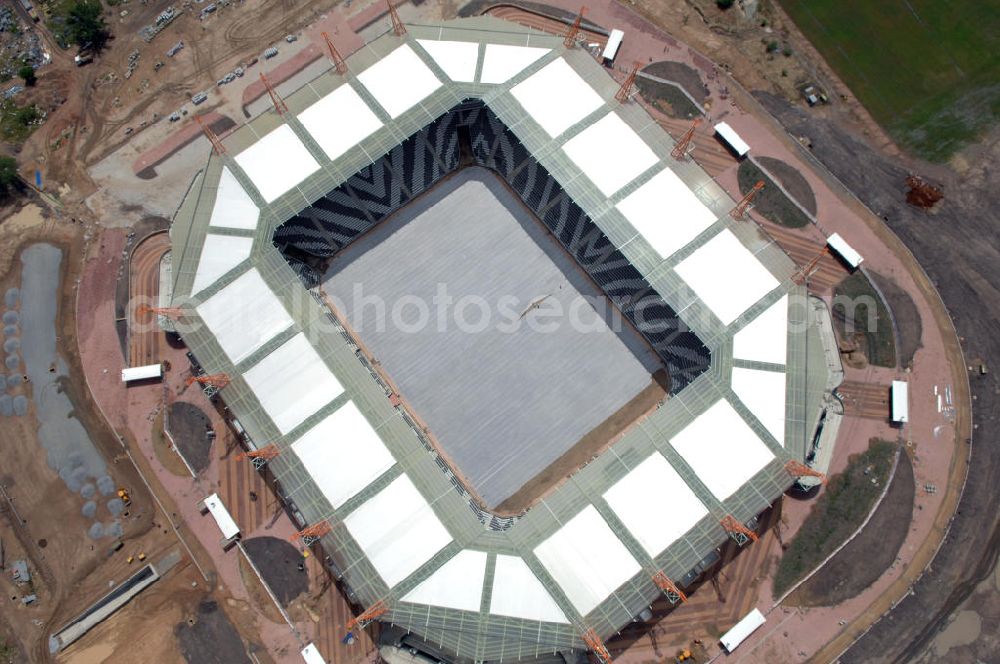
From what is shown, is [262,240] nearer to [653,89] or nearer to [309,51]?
[309,51]

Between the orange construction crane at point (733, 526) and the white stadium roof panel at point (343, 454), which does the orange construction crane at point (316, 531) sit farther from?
the orange construction crane at point (733, 526)

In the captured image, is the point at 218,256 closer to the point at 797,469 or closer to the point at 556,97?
the point at 556,97

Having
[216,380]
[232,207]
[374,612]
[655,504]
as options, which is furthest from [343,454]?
[655,504]

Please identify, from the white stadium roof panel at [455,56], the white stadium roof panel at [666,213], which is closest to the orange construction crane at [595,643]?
the white stadium roof panel at [666,213]

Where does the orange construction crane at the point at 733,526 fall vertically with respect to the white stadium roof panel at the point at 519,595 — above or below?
below

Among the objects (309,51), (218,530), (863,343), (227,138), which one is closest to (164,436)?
(218,530)

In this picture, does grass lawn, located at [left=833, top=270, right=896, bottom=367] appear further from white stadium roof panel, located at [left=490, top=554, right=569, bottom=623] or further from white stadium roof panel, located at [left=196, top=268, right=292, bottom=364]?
white stadium roof panel, located at [left=196, top=268, right=292, bottom=364]
